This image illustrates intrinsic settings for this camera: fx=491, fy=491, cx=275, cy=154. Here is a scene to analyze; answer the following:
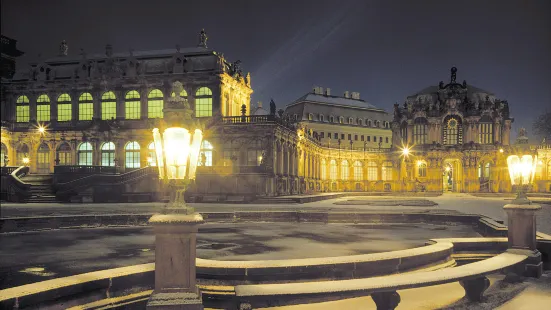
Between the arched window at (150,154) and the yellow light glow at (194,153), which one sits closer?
the yellow light glow at (194,153)

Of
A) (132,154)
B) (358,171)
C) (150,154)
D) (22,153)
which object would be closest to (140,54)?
(132,154)

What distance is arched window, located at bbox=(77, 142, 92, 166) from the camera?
59.3 m

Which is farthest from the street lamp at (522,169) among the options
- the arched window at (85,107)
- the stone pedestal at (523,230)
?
the arched window at (85,107)

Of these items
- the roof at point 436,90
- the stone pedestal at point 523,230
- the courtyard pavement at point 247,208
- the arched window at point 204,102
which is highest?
the roof at point 436,90

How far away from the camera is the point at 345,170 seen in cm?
8356

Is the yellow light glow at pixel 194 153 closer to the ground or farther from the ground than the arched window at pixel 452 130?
closer to the ground

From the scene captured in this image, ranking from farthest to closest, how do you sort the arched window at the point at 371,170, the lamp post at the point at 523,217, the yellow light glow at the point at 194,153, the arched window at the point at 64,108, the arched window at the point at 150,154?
the arched window at the point at 371,170 → the arched window at the point at 64,108 → the arched window at the point at 150,154 → the lamp post at the point at 523,217 → the yellow light glow at the point at 194,153

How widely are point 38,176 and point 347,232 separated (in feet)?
133

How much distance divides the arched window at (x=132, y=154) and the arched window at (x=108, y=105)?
16.4 ft

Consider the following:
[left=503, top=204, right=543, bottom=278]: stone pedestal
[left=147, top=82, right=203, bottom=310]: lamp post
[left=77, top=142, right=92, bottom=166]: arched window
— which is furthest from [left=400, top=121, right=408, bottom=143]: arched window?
[left=147, top=82, right=203, bottom=310]: lamp post

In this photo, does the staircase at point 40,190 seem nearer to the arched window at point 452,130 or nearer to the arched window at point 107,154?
the arched window at point 107,154

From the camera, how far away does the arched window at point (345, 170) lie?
83062mm

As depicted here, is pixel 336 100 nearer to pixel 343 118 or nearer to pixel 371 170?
pixel 343 118

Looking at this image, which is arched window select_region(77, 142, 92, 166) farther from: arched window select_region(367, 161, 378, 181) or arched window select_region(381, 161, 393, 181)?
arched window select_region(381, 161, 393, 181)
